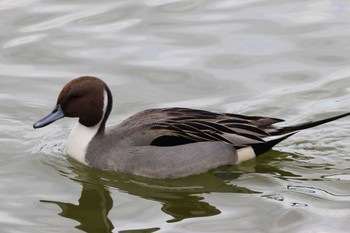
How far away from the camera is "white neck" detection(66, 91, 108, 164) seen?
32.0 feet

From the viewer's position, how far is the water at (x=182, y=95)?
8695 millimetres

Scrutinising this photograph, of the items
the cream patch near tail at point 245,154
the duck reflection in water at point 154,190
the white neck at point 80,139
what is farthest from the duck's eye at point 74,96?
the cream patch near tail at point 245,154

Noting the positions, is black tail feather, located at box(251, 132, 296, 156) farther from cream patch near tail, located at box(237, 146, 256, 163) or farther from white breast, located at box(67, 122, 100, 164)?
white breast, located at box(67, 122, 100, 164)

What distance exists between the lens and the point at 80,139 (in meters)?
9.81

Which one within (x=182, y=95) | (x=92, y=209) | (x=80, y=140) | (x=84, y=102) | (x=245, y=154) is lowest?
(x=92, y=209)

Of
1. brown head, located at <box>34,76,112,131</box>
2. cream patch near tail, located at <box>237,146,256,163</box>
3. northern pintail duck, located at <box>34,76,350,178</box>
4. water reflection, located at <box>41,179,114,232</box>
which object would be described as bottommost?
water reflection, located at <box>41,179,114,232</box>

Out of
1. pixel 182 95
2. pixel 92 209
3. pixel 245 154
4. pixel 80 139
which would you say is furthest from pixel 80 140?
pixel 182 95

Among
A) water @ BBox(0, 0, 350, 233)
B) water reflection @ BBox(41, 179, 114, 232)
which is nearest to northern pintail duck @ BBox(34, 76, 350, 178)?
water @ BBox(0, 0, 350, 233)

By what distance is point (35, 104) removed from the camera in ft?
36.7

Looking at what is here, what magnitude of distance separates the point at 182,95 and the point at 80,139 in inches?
79.3

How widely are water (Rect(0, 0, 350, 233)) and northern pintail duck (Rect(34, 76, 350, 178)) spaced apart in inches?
5.6

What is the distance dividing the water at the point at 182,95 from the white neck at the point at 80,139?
118 millimetres

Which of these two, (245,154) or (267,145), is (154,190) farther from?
(267,145)

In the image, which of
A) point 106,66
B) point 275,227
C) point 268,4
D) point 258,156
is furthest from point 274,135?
point 268,4
